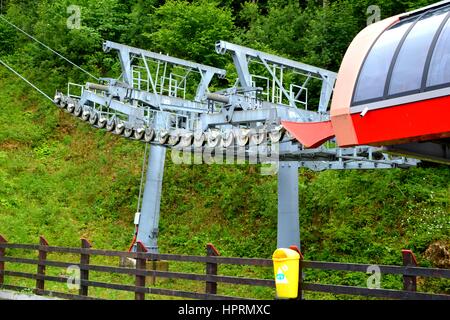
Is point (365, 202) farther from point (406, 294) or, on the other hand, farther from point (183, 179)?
point (406, 294)

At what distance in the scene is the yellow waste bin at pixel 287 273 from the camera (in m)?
8.82

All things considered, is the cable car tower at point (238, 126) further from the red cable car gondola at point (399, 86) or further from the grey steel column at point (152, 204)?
the red cable car gondola at point (399, 86)

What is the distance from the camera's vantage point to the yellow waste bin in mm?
8820

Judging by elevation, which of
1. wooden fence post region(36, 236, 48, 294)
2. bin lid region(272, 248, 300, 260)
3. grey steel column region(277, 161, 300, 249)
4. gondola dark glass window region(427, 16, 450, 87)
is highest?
gondola dark glass window region(427, 16, 450, 87)

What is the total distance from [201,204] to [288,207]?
7863 millimetres

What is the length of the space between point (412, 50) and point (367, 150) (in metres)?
7.13

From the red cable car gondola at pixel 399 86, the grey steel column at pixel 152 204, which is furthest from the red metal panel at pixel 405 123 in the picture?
the grey steel column at pixel 152 204

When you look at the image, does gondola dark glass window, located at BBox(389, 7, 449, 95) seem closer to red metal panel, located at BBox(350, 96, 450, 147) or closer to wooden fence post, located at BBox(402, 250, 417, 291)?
red metal panel, located at BBox(350, 96, 450, 147)

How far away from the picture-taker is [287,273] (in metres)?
8.87

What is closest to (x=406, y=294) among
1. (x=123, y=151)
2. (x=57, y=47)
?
(x=123, y=151)

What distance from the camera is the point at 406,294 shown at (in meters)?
7.88

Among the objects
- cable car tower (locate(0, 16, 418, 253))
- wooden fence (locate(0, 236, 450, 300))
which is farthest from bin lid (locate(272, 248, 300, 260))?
cable car tower (locate(0, 16, 418, 253))

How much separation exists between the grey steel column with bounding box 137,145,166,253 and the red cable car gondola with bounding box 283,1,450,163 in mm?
11493

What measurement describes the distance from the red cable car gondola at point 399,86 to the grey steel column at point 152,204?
11.5 m
